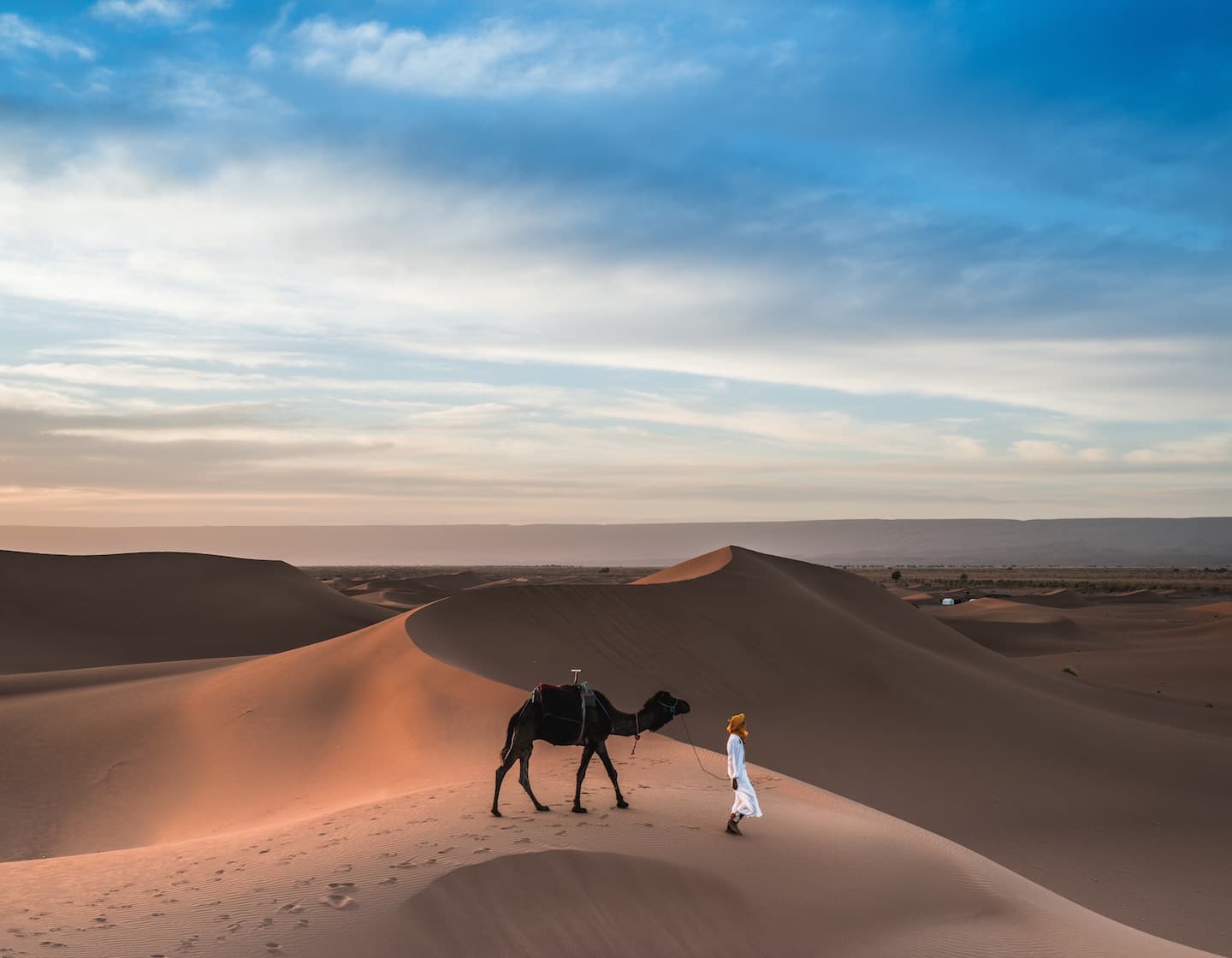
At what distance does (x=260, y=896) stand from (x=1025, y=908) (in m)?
6.47

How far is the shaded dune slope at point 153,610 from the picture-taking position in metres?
37.1

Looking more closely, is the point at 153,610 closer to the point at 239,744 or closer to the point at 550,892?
the point at 239,744

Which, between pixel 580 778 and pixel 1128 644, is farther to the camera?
pixel 1128 644

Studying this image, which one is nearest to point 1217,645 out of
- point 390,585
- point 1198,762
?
point 1198,762

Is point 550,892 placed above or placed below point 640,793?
above

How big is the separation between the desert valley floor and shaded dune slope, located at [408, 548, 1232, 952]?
0.08m

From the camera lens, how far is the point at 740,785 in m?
9.16

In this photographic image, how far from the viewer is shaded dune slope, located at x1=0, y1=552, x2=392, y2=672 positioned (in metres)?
37.1

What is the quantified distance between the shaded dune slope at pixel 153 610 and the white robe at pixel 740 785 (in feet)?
101

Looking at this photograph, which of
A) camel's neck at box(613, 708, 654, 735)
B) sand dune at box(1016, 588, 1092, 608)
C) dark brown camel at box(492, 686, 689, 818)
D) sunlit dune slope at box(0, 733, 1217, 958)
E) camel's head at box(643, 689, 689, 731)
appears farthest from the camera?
sand dune at box(1016, 588, 1092, 608)

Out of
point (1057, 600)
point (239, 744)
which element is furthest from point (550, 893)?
point (1057, 600)

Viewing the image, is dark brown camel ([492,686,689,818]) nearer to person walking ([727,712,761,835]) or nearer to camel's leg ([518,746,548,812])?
camel's leg ([518,746,548,812])

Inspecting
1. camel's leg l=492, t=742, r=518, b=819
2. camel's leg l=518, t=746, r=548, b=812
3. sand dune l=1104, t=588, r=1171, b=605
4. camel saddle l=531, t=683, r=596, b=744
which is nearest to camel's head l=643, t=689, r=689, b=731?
camel saddle l=531, t=683, r=596, b=744

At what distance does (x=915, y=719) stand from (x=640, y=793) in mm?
10601
